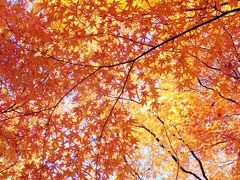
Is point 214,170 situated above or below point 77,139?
above

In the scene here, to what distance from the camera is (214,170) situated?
10445 millimetres

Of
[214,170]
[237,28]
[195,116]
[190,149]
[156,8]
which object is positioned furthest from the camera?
[214,170]

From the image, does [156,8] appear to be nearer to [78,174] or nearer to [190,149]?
[78,174]

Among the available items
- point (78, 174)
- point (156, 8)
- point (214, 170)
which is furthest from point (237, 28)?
point (214, 170)

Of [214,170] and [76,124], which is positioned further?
[214,170]

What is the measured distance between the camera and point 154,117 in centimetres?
896

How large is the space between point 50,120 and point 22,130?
1.47ft

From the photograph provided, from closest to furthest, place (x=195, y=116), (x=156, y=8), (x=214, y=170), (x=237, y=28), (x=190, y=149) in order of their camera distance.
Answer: (x=156, y=8), (x=237, y=28), (x=195, y=116), (x=190, y=149), (x=214, y=170)

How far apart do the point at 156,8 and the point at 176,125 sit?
4969mm

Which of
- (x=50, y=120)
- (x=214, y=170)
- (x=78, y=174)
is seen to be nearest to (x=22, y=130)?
(x=50, y=120)

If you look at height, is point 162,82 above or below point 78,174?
above

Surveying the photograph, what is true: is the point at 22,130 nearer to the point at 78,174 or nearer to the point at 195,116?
the point at 78,174

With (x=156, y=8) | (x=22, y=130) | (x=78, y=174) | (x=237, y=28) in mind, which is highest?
(x=237, y=28)

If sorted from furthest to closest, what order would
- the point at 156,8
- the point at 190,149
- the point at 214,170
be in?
the point at 214,170, the point at 190,149, the point at 156,8
